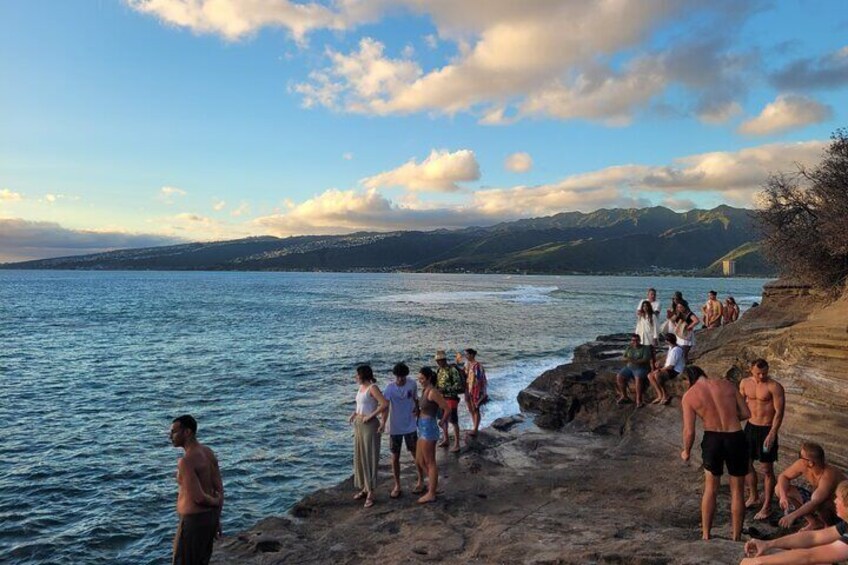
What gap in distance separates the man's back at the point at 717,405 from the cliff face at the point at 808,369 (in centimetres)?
396

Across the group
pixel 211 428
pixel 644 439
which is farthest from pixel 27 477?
pixel 644 439

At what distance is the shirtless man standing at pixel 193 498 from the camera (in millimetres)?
6492

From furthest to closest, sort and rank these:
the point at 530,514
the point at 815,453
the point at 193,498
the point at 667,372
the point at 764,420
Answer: the point at 667,372, the point at 530,514, the point at 764,420, the point at 193,498, the point at 815,453

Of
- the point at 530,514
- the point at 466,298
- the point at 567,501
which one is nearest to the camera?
the point at 530,514

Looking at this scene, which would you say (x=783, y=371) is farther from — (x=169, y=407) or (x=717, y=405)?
(x=169, y=407)

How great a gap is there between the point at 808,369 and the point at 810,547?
721 cm

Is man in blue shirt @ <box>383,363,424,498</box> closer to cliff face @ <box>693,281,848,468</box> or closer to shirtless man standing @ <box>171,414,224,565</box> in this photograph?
shirtless man standing @ <box>171,414,224,565</box>

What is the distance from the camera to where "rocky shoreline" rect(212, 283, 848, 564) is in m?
7.66

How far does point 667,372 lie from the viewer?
1412 cm

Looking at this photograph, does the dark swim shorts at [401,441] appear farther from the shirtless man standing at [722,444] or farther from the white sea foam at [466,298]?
the white sea foam at [466,298]

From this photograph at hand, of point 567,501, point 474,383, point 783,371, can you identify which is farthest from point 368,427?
point 783,371

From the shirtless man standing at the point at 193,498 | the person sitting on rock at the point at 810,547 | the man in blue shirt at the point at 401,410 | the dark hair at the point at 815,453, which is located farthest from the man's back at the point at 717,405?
the shirtless man standing at the point at 193,498

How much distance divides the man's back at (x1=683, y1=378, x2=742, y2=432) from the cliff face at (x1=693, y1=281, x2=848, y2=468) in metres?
3.96

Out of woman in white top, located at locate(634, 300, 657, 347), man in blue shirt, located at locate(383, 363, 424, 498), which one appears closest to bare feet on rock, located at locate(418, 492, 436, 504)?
man in blue shirt, located at locate(383, 363, 424, 498)
